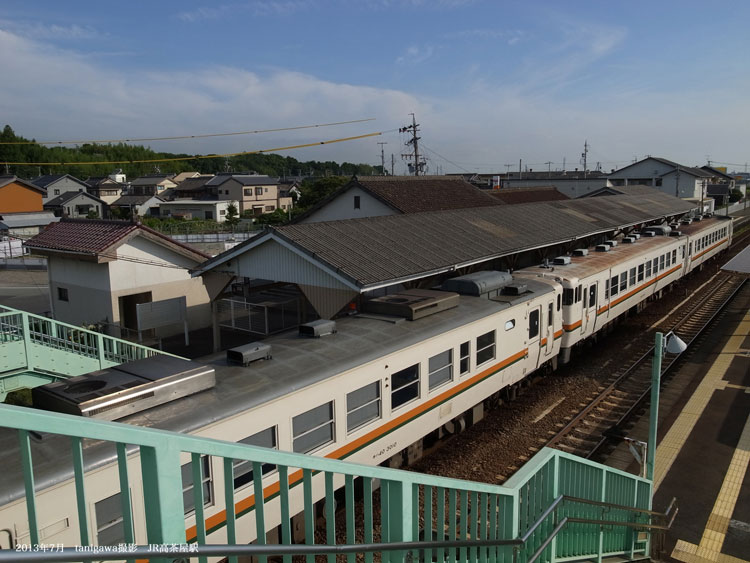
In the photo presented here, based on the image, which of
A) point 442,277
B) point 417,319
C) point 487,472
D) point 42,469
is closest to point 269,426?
point 42,469

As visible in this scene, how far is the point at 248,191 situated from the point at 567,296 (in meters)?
49.6

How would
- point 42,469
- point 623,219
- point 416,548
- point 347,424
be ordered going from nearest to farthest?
point 416,548 → point 42,469 → point 347,424 → point 623,219

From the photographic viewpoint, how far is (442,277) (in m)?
16.1

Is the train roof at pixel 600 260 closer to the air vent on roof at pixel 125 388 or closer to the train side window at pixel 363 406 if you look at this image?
the train side window at pixel 363 406

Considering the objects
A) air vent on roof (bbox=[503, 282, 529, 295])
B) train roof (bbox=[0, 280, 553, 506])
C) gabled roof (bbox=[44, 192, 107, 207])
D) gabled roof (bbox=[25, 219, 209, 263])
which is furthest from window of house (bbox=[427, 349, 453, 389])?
gabled roof (bbox=[44, 192, 107, 207])

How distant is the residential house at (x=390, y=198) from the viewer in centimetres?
2361

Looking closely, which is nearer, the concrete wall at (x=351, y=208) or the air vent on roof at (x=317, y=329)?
the air vent on roof at (x=317, y=329)

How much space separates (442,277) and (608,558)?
9.51 metres

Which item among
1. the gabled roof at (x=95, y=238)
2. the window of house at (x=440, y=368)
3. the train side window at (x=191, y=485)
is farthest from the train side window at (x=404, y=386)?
the gabled roof at (x=95, y=238)

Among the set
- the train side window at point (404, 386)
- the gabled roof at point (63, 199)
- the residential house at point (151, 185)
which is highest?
the residential house at point (151, 185)

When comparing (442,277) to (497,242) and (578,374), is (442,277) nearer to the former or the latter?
(497,242)

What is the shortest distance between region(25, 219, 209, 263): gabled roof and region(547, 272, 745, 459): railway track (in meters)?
11.4

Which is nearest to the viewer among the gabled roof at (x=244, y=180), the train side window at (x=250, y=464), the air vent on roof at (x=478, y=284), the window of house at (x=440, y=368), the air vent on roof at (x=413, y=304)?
the train side window at (x=250, y=464)

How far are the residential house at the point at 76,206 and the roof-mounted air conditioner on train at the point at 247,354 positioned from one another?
49.6 m
